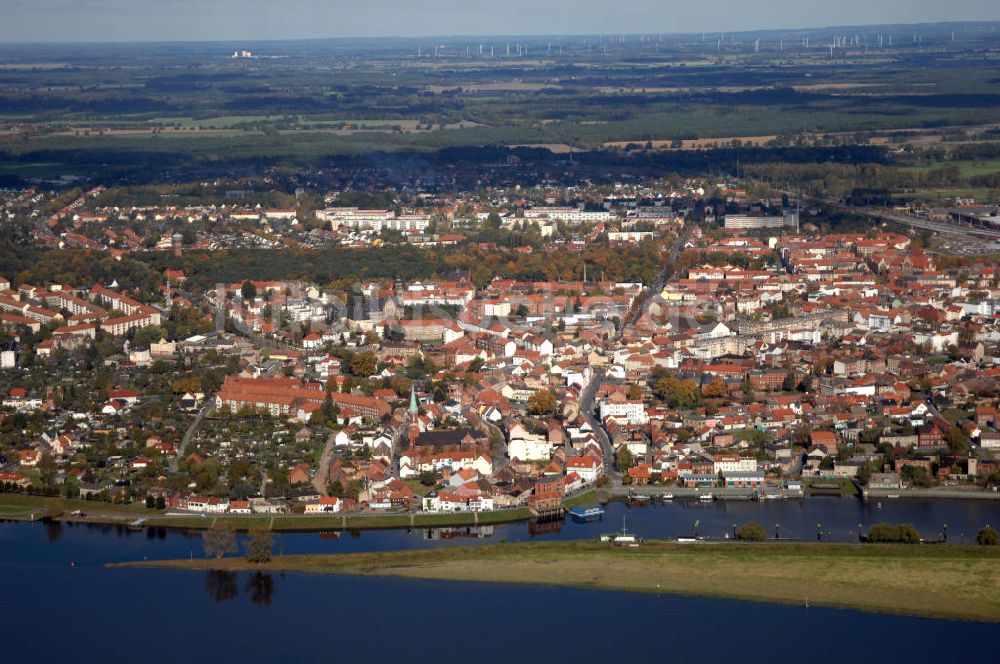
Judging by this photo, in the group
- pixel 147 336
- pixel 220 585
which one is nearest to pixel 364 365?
pixel 147 336

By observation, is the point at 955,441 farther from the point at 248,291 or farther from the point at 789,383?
the point at 248,291

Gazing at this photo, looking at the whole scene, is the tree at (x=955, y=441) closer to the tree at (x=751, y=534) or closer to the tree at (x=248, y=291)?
the tree at (x=751, y=534)

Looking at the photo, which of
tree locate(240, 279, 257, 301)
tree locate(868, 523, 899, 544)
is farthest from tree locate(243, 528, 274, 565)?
tree locate(240, 279, 257, 301)

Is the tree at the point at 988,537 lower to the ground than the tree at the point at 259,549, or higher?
higher

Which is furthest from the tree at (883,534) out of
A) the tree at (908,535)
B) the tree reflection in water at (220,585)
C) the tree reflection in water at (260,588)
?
the tree reflection in water at (220,585)

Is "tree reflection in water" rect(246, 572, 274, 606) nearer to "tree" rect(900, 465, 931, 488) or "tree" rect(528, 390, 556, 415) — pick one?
"tree" rect(528, 390, 556, 415)

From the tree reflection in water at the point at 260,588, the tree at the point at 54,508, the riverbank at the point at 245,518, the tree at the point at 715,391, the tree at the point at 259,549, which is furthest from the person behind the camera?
the tree at the point at 715,391
